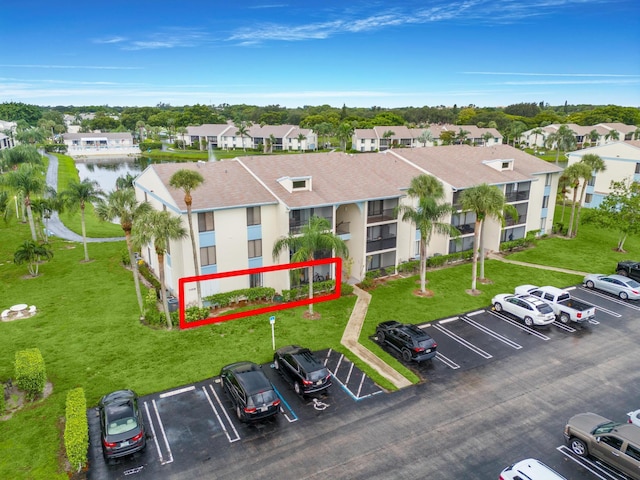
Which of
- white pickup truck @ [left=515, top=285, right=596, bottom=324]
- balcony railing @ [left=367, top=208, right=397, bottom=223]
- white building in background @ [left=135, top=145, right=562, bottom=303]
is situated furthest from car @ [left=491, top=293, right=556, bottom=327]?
balcony railing @ [left=367, top=208, right=397, bottom=223]

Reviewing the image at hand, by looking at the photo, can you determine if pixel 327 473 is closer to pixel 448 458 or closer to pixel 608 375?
pixel 448 458

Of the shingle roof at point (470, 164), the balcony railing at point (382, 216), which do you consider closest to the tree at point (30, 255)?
the balcony railing at point (382, 216)

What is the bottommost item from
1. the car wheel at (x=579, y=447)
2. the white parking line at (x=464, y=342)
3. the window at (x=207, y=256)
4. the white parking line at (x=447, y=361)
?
the white parking line at (x=447, y=361)

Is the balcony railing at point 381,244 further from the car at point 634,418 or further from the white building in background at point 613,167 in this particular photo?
the white building in background at point 613,167

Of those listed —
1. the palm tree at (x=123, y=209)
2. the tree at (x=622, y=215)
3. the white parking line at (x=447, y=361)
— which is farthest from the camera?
the tree at (x=622, y=215)

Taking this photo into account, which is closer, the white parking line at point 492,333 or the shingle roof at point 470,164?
the white parking line at point 492,333
